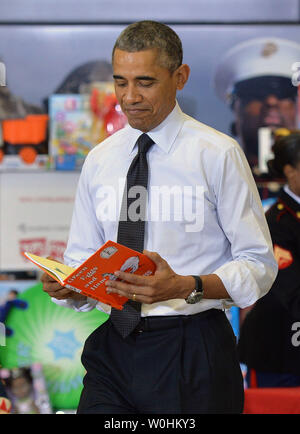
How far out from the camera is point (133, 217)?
1.92 m

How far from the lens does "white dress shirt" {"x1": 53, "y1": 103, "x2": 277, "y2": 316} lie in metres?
1.86

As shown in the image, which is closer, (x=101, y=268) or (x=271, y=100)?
(x=101, y=268)

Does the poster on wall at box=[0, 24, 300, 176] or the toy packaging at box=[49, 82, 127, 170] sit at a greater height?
the poster on wall at box=[0, 24, 300, 176]

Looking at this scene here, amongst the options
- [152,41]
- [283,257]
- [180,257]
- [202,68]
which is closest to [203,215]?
[180,257]

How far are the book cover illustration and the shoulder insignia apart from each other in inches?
48.1

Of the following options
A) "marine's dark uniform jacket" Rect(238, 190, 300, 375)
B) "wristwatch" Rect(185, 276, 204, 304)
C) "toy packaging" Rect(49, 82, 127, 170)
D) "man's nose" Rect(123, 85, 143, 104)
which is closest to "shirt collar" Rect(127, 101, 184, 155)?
"man's nose" Rect(123, 85, 143, 104)

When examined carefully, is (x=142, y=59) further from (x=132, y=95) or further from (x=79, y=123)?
(x=79, y=123)

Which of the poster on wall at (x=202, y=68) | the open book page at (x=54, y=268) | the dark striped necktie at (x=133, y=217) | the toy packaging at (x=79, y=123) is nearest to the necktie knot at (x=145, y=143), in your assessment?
the dark striped necktie at (x=133, y=217)

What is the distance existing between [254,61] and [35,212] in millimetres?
1307

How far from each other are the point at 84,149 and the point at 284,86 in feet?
3.36

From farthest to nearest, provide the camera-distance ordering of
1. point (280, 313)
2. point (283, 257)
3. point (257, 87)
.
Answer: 1. point (257, 87)
2. point (280, 313)
3. point (283, 257)

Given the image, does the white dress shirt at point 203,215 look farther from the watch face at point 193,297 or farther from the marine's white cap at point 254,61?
the marine's white cap at point 254,61

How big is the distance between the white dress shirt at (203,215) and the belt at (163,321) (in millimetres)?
14

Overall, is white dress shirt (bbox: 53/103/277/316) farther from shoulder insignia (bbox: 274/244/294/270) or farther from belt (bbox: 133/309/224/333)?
shoulder insignia (bbox: 274/244/294/270)
